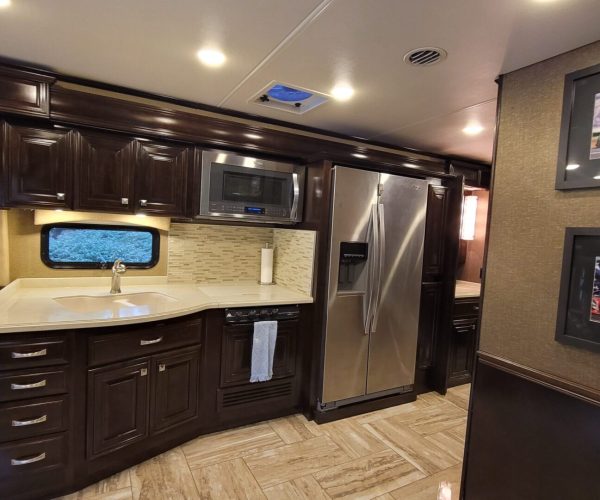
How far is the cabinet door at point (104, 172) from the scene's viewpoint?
2.22m

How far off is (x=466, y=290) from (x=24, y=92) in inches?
152

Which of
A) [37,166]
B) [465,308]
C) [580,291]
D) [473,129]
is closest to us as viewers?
[580,291]

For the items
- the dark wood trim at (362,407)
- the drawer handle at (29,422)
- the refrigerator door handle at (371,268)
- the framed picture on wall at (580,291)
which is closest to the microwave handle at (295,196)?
the refrigerator door handle at (371,268)

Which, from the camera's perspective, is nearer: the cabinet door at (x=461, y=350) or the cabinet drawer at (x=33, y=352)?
the cabinet drawer at (x=33, y=352)

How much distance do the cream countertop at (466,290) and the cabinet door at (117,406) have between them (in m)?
2.76

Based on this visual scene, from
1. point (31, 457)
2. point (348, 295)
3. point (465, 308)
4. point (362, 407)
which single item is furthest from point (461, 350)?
point (31, 457)

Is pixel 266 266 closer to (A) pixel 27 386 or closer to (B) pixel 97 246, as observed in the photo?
(B) pixel 97 246

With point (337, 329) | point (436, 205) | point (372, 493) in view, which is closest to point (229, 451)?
point (372, 493)

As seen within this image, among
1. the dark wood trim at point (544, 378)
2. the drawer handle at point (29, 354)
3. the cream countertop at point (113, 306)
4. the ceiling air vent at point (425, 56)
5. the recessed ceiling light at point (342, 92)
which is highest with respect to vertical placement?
the recessed ceiling light at point (342, 92)

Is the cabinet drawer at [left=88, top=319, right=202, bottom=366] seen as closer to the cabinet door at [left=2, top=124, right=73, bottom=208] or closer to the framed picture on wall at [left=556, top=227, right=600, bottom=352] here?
the cabinet door at [left=2, top=124, right=73, bottom=208]

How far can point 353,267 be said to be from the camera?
284 centimetres

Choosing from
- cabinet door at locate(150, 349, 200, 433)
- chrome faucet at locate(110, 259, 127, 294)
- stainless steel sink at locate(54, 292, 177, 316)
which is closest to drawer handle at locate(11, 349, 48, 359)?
stainless steel sink at locate(54, 292, 177, 316)

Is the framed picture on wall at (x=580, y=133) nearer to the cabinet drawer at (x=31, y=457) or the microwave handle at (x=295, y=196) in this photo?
the microwave handle at (x=295, y=196)

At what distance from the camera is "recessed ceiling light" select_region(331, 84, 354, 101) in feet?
6.89
